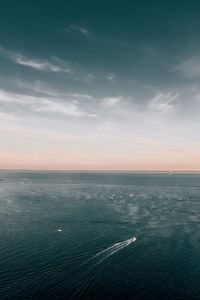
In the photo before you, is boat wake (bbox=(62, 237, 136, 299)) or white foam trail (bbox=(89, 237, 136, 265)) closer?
boat wake (bbox=(62, 237, 136, 299))

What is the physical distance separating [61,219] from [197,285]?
37.5 m

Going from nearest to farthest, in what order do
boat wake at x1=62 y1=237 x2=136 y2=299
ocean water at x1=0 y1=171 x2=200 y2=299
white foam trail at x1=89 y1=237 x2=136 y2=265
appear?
boat wake at x1=62 y1=237 x2=136 y2=299 → ocean water at x1=0 y1=171 x2=200 y2=299 → white foam trail at x1=89 y1=237 x2=136 y2=265

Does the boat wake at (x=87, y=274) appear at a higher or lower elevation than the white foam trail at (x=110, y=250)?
lower

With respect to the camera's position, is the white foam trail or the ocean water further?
the white foam trail

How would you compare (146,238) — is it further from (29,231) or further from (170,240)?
(29,231)

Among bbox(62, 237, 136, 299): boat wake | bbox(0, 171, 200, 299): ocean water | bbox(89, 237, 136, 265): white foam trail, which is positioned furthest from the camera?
bbox(89, 237, 136, 265): white foam trail

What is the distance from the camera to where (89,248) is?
122 ft

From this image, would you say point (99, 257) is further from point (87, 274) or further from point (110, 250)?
point (87, 274)

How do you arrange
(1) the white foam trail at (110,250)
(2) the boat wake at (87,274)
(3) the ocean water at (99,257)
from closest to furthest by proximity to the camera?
(2) the boat wake at (87,274), (3) the ocean water at (99,257), (1) the white foam trail at (110,250)

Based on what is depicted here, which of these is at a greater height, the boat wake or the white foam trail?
the white foam trail

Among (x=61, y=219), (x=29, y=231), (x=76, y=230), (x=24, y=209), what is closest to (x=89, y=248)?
(x=76, y=230)

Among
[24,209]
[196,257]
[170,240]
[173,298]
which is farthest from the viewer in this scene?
[24,209]

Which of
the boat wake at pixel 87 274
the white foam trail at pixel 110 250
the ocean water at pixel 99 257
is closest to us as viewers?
the boat wake at pixel 87 274

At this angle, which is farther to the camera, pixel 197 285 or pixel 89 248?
pixel 89 248
